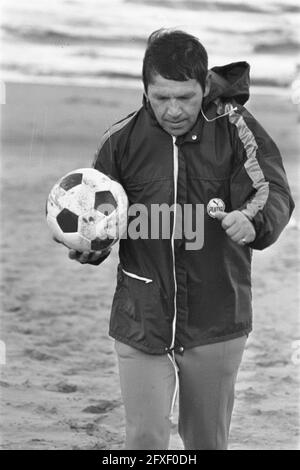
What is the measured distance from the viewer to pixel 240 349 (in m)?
3.53

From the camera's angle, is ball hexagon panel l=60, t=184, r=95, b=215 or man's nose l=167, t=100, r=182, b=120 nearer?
man's nose l=167, t=100, r=182, b=120

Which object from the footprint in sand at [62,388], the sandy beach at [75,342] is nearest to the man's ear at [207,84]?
the sandy beach at [75,342]

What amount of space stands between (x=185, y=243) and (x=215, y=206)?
155 millimetres

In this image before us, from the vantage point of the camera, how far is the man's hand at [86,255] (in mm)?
3553

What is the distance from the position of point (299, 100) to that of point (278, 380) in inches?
312

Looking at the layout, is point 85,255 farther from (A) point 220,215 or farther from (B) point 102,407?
(B) point 102,407

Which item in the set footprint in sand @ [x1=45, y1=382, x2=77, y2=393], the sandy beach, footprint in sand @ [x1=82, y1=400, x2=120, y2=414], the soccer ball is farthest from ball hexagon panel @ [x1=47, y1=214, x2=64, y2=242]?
footprint in sand @ [x1=45, y1=382, x2=77, y2=393]

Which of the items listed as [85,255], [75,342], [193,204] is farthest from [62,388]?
[193,204]

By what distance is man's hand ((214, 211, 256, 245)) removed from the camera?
3.31m

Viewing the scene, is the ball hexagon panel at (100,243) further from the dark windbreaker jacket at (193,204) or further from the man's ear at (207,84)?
the man's ear at (207,84)

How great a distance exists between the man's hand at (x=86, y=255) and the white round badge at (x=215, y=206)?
38 centimetres

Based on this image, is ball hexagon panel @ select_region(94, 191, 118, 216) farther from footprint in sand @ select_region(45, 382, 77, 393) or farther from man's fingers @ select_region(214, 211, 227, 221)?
footprint in sand @ select_region(45, 382, 77, 393)

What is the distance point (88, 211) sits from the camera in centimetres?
358

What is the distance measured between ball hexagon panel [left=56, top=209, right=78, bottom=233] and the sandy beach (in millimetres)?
1301
